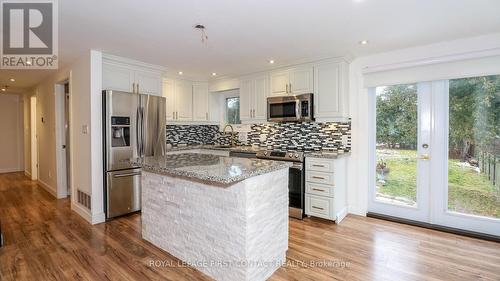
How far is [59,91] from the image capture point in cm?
461

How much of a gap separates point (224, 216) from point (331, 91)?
8.14 feet

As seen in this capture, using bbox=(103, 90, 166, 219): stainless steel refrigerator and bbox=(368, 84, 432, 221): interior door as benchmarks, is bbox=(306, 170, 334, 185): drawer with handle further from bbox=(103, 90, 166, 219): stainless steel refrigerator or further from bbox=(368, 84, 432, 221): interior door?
bbox=(103, 90, 166, 219): stainless steel refrigerator

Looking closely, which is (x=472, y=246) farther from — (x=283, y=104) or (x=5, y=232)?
(x=5, y=232)

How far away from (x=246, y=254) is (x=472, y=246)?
2.56 metres

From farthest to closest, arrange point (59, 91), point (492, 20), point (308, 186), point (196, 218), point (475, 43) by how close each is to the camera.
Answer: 1. point (59, 91)
2. point (308, 186)
3. point (475, 43)
4. point (492, 20)
5. point (196, 218)

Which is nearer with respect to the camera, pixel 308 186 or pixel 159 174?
pixel 159 174

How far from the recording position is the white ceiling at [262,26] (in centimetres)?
218

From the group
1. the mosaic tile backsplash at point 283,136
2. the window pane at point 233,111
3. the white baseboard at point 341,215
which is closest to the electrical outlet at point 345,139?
the mosaic tile backsplash at point 283,136

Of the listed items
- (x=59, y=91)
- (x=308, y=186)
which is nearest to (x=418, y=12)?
(x=308, y=186)

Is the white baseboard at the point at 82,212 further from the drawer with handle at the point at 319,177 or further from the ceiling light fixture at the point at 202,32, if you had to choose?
the drawer with handle at the point at 319,177

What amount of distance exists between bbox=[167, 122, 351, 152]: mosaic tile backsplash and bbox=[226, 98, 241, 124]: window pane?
36cm

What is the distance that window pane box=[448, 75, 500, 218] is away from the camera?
9.78ft

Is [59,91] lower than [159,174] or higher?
higher

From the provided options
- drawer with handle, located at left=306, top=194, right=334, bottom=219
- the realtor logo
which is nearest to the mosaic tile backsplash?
drawer with handle, located at left=306, top=194, right=334, bottom=219
